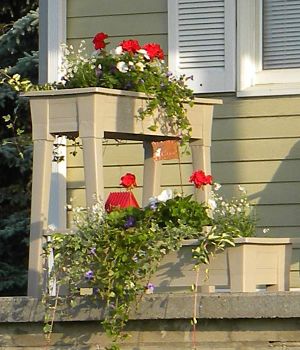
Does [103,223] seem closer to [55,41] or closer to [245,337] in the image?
[245,337]

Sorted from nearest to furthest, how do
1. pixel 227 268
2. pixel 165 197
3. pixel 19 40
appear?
pixel 227 268, pixel 165 197, pixel 19 40

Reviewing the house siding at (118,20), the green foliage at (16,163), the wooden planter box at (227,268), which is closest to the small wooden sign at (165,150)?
the wooden planter box at (227,268)

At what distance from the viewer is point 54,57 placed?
6418 mm

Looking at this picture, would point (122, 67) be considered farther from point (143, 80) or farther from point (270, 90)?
point (270, 90)

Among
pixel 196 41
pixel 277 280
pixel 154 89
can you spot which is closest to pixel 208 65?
pixel 196 41

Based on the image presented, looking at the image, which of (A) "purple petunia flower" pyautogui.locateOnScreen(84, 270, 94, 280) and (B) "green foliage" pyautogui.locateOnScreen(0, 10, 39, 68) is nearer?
(A) "purple petunia flower" pyautogui.locateOnScreen(84, 270, 94, 280)

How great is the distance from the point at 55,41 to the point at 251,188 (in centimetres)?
143

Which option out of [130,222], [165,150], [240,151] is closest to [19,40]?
[240,151]

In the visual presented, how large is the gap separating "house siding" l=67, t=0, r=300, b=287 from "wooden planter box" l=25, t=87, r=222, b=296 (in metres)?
1.41

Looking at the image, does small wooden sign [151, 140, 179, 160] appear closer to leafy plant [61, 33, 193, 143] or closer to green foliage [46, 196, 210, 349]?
leafy plant [61, 33, 193, 143]

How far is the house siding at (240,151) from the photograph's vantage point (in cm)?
611

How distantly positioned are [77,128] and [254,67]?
190cm

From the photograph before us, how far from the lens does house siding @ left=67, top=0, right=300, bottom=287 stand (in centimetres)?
611

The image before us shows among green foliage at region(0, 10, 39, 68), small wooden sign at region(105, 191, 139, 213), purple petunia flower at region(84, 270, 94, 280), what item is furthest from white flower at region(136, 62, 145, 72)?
green foliage at region(0, 10, 39, 68)
